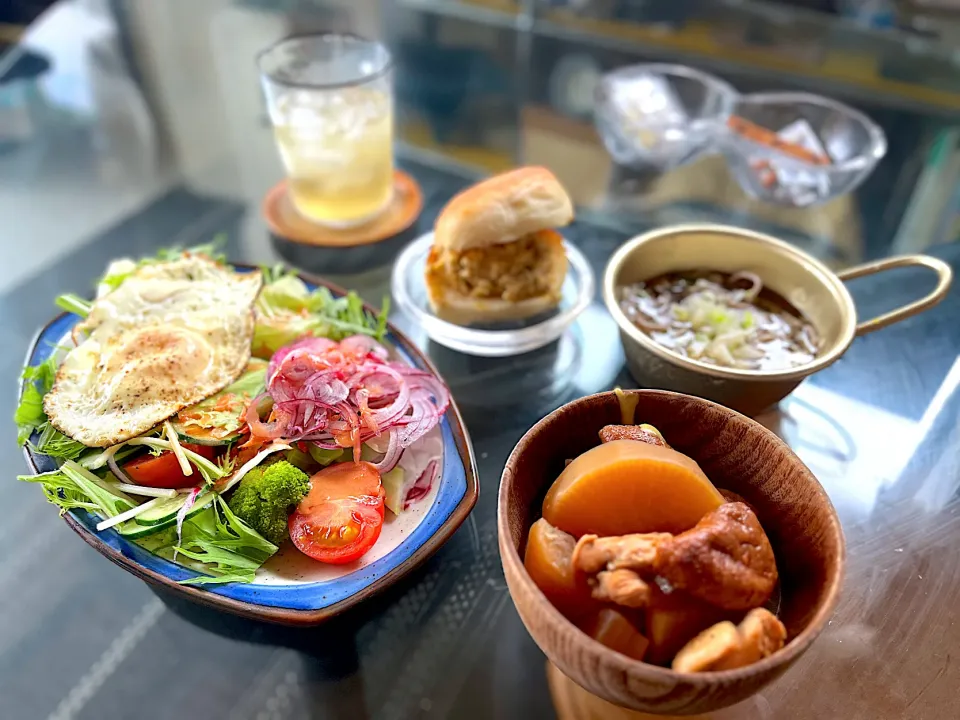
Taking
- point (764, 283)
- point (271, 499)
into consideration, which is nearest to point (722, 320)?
point (764, 283)

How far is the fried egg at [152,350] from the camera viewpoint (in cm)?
127

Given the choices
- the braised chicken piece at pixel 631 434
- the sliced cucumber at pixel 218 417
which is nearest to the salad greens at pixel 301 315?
the sliced cucumber at pixel 218 417

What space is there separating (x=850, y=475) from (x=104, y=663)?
1357mm

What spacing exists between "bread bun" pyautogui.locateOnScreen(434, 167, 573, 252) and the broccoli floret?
62cm

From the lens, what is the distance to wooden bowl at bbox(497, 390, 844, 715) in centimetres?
78

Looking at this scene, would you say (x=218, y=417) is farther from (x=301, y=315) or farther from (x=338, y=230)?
(x=338, y=230)

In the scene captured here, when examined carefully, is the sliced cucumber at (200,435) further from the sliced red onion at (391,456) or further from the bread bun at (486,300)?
the bread bun at (486,300)

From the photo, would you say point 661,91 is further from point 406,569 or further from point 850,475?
point 406,569

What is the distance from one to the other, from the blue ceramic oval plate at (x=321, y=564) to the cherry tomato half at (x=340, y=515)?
25mm

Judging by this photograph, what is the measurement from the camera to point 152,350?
4.45 ft

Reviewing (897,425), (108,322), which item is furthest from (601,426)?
(108,322)

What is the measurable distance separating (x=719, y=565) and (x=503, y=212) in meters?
0.90

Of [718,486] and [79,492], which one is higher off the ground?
[718,486]

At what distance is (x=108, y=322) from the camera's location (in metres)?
1.42
